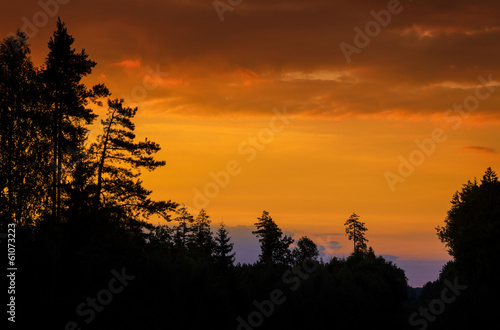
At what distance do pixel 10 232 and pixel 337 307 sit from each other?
32.9 meters

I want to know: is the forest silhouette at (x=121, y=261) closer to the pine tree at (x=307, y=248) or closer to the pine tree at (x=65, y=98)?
the pine tree at (x=65, y=98)

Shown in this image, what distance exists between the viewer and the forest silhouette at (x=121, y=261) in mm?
38469

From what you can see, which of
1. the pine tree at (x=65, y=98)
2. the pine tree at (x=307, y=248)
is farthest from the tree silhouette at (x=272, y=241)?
the pine tree at (x=65, y=98)

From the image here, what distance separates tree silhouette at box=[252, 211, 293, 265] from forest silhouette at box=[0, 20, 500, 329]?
2798cm

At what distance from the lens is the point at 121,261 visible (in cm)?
4116

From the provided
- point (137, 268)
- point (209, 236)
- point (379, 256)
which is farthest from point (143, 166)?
point (209, 236)

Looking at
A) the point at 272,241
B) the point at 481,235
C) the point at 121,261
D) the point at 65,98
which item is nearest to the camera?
the point at 121,261

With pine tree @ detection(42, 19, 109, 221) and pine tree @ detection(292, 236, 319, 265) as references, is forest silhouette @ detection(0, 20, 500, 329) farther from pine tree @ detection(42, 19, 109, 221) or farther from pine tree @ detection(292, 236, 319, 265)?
pine tree @ detection(292, 236, 319, 265)

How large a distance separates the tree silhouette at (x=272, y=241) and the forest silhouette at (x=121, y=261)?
27984 mm

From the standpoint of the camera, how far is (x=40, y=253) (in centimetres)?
3722

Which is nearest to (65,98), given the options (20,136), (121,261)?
(20,136)

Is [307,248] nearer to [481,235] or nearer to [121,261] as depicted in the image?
[481,235]

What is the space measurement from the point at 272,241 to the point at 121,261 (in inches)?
2538

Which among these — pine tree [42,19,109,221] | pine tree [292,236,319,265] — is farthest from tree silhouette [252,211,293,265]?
pine tree [42,19,109,221]
